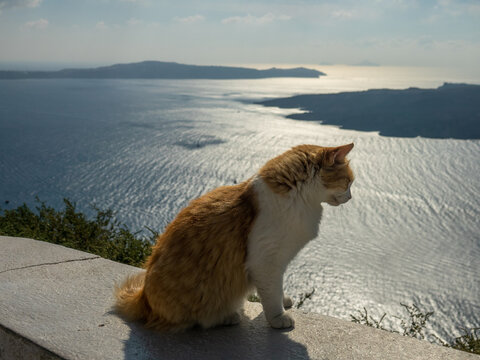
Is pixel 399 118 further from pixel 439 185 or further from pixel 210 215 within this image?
pixel 210 215

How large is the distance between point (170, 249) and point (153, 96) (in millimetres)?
107829

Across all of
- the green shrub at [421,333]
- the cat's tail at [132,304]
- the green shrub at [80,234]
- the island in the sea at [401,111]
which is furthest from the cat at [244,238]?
the island in the sea at [401,111]

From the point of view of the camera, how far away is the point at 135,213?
117 feet

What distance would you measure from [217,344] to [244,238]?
0.68m

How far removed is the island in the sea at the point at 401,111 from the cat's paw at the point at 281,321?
7088 cm

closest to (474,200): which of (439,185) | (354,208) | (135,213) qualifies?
(439,185)

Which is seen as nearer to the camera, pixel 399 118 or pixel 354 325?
pixel 354 325

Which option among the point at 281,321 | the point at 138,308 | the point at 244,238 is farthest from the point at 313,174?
the point at 138,308

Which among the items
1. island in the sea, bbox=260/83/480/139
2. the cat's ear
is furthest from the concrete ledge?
island in the sea, bbox=260/83/480/139

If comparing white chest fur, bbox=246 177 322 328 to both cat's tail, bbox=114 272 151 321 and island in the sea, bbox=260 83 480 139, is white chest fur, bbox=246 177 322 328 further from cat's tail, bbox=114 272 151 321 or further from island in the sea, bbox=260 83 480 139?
island in the sea, bbox=260 83 480 139

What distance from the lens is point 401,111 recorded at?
81.8m

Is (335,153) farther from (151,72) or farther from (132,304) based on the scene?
(151,72)

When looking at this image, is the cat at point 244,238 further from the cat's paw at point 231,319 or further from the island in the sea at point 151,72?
the island in the sea at point 151,72

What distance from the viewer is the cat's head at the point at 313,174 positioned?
2.45 meters
